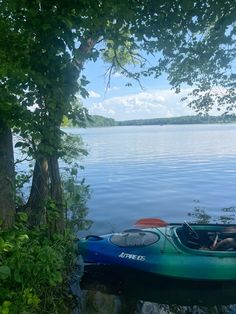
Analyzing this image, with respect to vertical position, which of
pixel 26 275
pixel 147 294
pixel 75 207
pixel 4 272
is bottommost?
pixel 147 294

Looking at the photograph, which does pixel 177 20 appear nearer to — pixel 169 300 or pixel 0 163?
pixel 0 163

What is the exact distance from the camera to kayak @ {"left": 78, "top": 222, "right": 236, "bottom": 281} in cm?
814

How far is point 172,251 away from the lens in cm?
838

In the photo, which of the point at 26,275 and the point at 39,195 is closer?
the point at 26,275

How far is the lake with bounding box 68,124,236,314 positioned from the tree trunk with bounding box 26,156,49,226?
1.87 meters

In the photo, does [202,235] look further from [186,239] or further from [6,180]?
[6,180]

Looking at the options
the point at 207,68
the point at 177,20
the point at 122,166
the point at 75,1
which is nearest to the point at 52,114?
the point at 75,1

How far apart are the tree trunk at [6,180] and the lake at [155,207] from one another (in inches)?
91.1

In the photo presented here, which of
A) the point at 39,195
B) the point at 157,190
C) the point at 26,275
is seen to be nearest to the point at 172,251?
the point at 39,195

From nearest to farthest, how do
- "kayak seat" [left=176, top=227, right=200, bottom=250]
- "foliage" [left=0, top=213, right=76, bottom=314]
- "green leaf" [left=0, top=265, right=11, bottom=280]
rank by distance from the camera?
"green leaf" [left=0, top=265, right=11, bottom=280], "foliage" [left=0, top=213, right=76, bottom=314], "kayak seat" [left=176, top=227, right=200, bottom=250]

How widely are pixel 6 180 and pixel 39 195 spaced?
3.84 ft

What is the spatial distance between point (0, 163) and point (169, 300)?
4.40 meters

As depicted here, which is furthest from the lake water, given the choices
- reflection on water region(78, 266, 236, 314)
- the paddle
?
reflection on water region(78, 266, 236, 314)

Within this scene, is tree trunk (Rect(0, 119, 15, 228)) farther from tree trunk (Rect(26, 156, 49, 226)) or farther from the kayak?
the kayak
